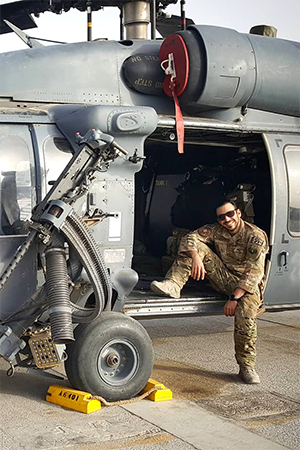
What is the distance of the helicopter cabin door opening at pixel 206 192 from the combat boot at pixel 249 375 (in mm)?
832

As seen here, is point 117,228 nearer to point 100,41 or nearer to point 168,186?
point 100,41

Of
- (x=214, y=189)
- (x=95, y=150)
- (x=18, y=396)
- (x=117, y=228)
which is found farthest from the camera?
(x=214, y=189)

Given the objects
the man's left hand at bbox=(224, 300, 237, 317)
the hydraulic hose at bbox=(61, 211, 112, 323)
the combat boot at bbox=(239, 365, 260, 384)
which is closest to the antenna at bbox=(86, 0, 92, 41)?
the hydraulic hose at bbox=(61, 211, 112, 323)

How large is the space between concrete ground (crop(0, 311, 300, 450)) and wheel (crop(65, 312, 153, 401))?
18 centimetres

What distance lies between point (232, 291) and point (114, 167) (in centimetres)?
176

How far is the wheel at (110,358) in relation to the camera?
16.7ft

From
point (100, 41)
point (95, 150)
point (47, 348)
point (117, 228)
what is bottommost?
point (47, 348)

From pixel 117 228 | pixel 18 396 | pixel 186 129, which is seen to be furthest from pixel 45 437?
pixel 186 129

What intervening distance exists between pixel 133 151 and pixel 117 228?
678 mm

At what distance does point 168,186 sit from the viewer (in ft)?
28.5

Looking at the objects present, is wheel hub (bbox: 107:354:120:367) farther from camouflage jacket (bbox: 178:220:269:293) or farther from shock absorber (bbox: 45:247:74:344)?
camouflage jacket (bbox: 178:220:269:293)

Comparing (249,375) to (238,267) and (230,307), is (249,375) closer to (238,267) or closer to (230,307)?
(230,307)

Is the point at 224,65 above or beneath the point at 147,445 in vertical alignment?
above

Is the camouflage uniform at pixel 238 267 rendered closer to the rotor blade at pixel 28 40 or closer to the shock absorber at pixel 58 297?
the shock absorber at pixel 58 297
